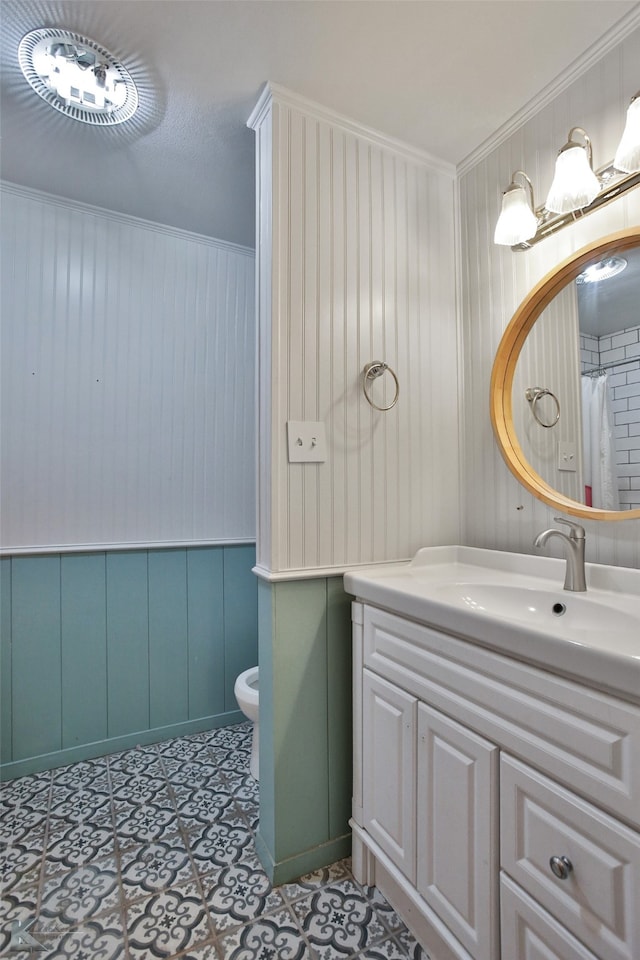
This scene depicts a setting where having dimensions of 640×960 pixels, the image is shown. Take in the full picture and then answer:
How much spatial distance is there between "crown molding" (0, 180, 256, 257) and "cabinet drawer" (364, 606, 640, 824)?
2.03 m

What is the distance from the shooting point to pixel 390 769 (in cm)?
117

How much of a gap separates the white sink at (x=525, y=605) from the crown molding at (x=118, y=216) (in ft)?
5.92

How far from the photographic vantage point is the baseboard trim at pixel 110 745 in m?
1.79

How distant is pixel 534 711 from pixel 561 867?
0.77ft

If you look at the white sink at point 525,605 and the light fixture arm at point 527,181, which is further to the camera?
the light fixture arm at point 527,181

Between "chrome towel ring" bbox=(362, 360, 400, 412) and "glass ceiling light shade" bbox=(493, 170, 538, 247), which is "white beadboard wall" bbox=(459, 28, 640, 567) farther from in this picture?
"chrome towel ring" bbox=(362, 360, 400, 412)

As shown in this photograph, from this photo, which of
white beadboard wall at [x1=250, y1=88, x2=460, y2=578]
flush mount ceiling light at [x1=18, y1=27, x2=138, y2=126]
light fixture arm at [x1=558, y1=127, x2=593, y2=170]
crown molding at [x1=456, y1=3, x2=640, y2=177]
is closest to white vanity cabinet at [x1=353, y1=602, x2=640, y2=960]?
white beadboard wall at [x1=250, y1=88, x2=460, y2=578]

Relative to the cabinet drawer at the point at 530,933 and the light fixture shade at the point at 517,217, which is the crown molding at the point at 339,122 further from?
the cabinet drawer at the point at 530,933

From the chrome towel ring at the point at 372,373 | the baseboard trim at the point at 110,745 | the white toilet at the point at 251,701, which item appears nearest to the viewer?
the chrome towel ring at the point at 372,373

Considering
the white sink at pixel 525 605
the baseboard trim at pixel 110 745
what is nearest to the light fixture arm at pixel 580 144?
the white sink at pixel 525 605

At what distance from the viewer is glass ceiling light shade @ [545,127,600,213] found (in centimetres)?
120

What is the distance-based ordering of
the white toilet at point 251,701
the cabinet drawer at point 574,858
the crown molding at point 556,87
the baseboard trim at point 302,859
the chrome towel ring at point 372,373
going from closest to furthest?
the cabinet drawer at point 574,858 < the crown molding at point 556,87 < the baseboard trim at point 302,859 < the chrome towel ring at point 372,373 < the white toilet at point 251,701

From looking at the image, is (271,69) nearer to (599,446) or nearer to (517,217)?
(517,217)

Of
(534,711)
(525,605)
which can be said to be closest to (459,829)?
(534,711)
